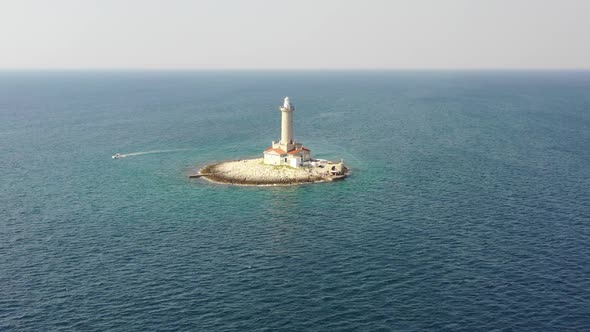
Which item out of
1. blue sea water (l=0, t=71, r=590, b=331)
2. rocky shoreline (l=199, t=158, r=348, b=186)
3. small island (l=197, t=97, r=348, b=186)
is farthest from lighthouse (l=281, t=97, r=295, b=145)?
blue sea water (l=0, t=71, r=590, b=331)

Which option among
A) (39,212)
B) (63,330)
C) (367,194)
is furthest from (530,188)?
(39,212)

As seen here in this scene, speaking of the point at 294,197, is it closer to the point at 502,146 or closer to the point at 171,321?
the point at 171,321

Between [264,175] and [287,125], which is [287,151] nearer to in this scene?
[287,125]

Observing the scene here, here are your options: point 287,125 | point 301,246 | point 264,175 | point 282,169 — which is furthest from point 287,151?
point 301,246

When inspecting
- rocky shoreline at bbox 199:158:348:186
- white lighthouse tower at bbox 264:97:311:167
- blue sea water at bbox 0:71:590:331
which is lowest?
blue sea water at bbox 0:71:590:331

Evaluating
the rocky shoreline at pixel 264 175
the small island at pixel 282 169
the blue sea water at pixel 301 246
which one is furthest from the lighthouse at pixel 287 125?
the blue sea water at pixel 301 246

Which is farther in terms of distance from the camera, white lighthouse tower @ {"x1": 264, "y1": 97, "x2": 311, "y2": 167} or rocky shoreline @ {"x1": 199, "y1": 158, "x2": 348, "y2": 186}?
white lighthouse tower @ {"x1": 264, "y1": 97, "x2": 311, "y2": 167}

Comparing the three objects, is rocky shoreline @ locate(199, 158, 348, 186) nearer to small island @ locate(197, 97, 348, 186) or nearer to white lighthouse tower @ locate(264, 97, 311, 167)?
small island @ locate(197, 97, 348, 186)
